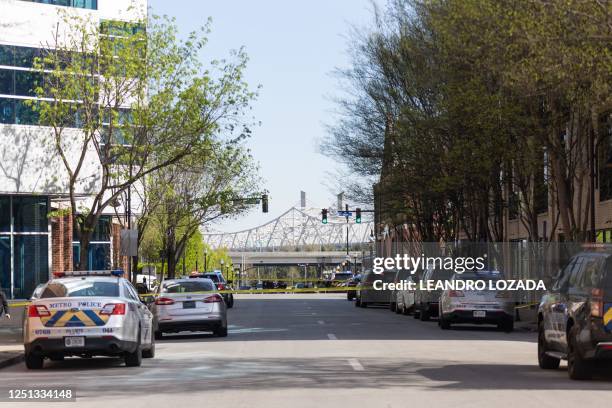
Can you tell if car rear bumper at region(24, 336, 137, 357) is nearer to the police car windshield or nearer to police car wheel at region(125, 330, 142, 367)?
police car wheel at region(125, 330, 142, 367)

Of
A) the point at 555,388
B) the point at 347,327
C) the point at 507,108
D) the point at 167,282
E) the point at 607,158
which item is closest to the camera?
the point at 555,388

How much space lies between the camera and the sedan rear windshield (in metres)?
29.0

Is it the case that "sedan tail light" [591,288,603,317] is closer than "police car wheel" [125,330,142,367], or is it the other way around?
"sedan tail light" [591,288,603,317]

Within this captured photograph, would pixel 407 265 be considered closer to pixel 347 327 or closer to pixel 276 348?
pixel 347 327

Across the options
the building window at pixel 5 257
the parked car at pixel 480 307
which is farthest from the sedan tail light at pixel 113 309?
the building window at pixel 5 257

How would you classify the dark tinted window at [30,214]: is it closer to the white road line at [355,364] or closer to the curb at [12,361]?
the curb at [12,361]

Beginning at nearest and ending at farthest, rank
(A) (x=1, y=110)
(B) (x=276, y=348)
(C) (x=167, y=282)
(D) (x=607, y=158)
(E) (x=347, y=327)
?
1. (B) (x=276, y=348)
2. (C) (x=167, y=282)
3. (E) (x=347, y=327)
4. (D) (x=607, y=158)
5. (A) (x=1, y=110)

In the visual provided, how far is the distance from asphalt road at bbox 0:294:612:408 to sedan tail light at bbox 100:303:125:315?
944mm

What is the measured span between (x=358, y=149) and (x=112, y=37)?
49.0ft

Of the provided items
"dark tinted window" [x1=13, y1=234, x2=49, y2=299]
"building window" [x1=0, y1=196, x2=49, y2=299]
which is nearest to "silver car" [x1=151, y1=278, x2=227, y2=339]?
"building window" [x1=0, y1=196, x2=49, y2=299]

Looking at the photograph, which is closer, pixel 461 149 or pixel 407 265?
pixel 461 149

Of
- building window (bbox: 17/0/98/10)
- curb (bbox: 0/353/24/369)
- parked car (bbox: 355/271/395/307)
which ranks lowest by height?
curb (bbox: 0/353/24/369)

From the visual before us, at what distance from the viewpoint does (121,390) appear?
15.4 metres

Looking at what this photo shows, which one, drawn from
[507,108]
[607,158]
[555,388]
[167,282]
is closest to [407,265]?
[607,158]
